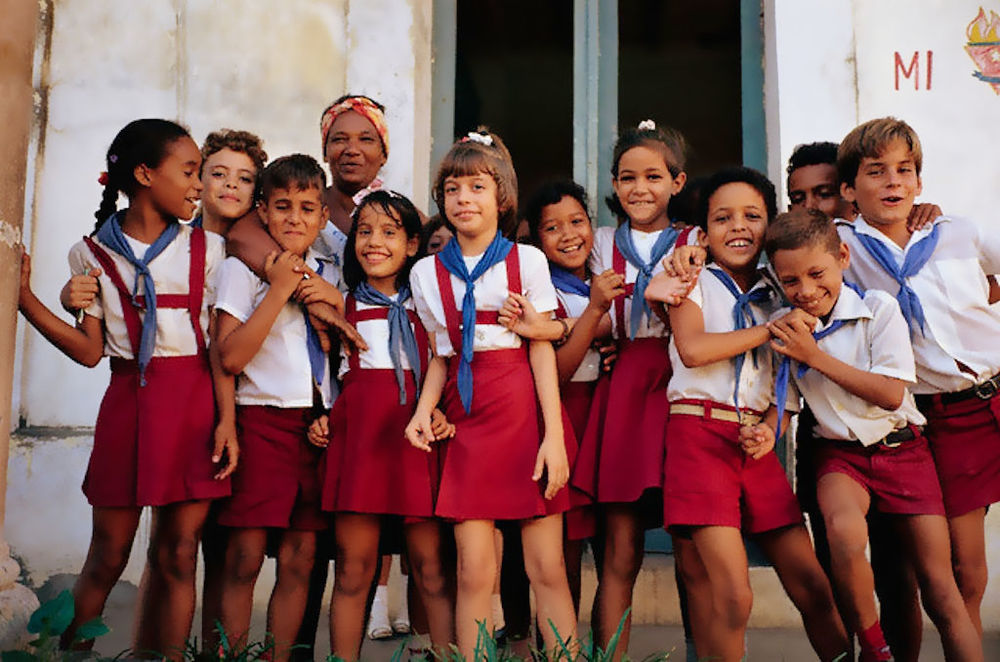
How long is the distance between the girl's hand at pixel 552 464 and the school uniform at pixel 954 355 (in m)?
1.08

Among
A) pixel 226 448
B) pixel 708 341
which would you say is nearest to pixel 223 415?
pixel 226 448

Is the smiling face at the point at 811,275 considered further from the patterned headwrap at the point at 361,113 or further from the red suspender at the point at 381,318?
the patterned headwrap at the point at 361,113

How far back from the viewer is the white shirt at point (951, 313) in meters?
2.85

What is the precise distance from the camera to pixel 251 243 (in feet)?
9.75

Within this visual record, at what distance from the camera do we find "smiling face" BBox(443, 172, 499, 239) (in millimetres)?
2854

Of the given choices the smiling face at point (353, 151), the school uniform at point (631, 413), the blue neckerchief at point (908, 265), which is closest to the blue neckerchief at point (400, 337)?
the school uniform at point (631, 413)

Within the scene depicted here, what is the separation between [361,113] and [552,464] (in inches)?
62.8

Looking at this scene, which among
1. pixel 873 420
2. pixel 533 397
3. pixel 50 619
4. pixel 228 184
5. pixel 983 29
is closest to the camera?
pixel 50 619

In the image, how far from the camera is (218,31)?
464 centimetres

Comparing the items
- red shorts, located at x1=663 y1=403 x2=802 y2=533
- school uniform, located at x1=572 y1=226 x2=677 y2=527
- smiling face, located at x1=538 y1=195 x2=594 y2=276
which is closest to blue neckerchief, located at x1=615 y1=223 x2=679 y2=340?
school uniform, located at x1=572 y1=226 x2=677 y2=527

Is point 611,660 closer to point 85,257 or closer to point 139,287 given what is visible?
point 139,287

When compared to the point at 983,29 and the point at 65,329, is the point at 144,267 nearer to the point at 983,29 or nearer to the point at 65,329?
the point at 65,329

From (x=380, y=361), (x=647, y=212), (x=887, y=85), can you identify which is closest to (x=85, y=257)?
(x=380, y=361)

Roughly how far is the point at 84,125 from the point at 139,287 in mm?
2087
